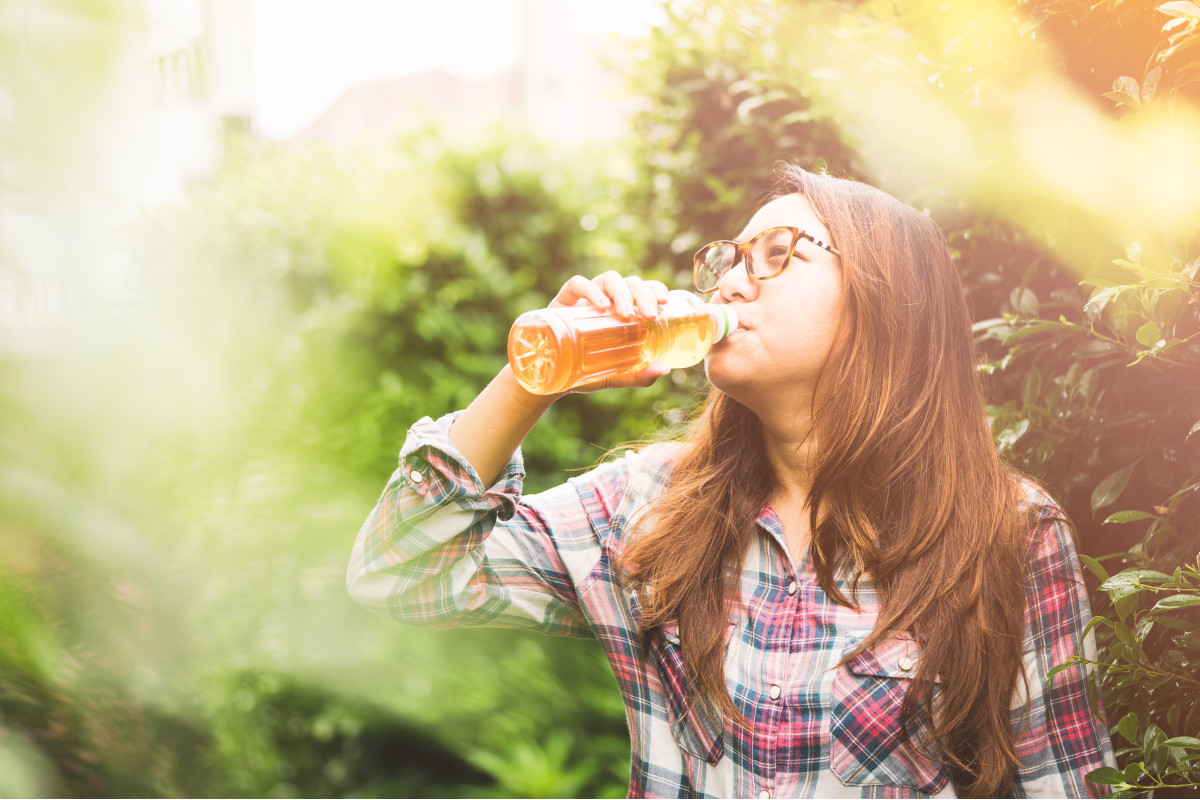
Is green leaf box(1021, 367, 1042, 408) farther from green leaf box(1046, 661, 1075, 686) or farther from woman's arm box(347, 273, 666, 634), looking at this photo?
woman's arm box(347, 273, 666, 634)

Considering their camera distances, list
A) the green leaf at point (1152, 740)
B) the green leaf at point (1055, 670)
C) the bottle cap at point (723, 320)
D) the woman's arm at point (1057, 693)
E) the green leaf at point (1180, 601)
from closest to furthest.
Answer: the green leaf at point (1180, 601) → the green leaf at point (1152, 740) → the green leaf at point (1055, 670) → the woman's arm at point (1057, 693) → the bottle cap at point (723, 320)

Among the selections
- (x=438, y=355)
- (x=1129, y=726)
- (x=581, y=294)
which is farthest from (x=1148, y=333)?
(x=438, y=355)

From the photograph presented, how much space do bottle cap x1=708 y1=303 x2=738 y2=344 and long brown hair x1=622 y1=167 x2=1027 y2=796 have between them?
0.71 feet

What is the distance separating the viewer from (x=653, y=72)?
9.77 ft

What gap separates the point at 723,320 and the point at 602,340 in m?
0.24

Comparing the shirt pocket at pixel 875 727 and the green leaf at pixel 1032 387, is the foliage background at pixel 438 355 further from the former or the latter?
the shirt pocket at pixel 875 727

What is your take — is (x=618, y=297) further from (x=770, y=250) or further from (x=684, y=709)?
(x=684, y=709)

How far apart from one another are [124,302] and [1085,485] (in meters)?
3.34

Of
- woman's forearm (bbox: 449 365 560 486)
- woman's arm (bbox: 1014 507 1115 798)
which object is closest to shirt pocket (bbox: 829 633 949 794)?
woman's arm (bbox: 1014 507 1115 798)

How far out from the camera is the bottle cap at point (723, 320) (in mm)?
1535

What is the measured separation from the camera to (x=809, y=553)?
5.24 feet

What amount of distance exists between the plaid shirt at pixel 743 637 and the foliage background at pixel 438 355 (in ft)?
0.39

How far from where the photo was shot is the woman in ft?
4.74

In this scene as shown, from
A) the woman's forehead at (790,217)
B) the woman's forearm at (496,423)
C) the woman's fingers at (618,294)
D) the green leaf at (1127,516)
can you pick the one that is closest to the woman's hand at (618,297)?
the woman's fingers at (618,294)
